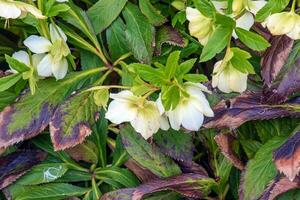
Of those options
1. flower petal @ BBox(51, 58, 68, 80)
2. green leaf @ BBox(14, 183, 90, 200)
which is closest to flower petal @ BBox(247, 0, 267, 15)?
flower petal @ BBox(51, 58, 68, 80)

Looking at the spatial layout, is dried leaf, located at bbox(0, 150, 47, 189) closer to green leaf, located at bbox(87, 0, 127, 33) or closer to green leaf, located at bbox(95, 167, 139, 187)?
green leaf, located at bbox(95, 167, 139, 187)

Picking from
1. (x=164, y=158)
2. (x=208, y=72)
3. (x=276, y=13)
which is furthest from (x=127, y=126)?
(x=276, y=13)

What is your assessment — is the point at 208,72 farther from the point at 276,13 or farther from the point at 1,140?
the point at 1,140

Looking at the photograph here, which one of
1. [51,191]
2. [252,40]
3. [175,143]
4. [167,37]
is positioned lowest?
[51,191]

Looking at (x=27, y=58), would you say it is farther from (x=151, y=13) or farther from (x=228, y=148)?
(x=228, y=148)

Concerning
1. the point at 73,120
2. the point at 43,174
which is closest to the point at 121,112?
the point at 73,120

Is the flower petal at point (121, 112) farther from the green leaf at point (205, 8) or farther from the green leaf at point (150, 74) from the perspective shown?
the green leaf at point (205, 8)
